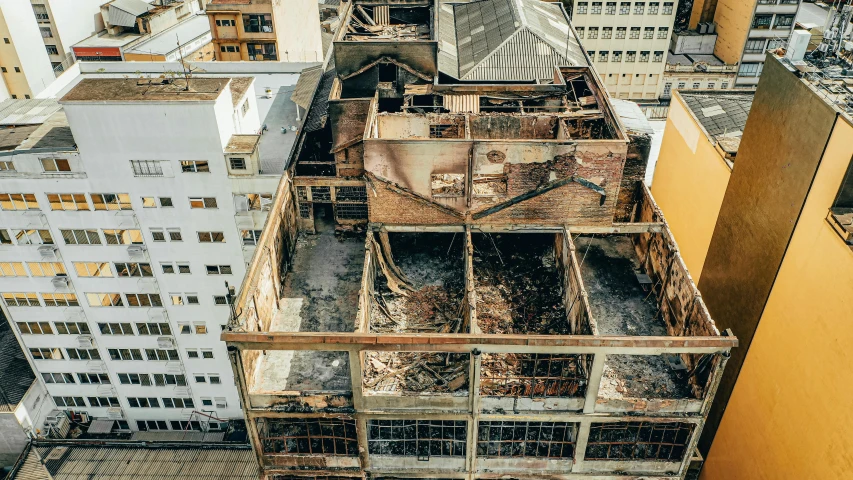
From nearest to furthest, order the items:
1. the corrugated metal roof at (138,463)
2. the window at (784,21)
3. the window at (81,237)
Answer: the window at (81,237)
the corrugated metal roof at (138,463)
the window at (784,21)

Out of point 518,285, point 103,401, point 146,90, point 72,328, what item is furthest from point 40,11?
point 518,285

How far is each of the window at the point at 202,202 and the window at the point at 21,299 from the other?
40.9 feet

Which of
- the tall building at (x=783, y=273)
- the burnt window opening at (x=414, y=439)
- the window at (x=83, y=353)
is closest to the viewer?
the tall building at (x=783, y=273)

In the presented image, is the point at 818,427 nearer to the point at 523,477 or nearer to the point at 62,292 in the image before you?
the point at 523,477

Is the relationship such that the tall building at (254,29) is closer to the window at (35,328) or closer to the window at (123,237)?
the window at (123,237)

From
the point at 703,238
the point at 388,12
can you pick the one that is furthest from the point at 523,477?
the point at 388,12

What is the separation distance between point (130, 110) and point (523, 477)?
2398cm

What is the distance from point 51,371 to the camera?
1593 inches

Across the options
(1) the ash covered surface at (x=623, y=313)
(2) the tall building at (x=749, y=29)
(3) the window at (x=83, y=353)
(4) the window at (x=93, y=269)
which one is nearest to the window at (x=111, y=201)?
(4) the window at (x=93, y=269)

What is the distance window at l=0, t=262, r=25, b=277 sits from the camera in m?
34.9

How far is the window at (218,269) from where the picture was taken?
3550 cm

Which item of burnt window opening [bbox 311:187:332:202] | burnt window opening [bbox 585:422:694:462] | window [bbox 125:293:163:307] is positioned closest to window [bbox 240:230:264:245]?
window [bbox 125:293:163:307]

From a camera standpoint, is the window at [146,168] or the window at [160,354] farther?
the window at [160,354]

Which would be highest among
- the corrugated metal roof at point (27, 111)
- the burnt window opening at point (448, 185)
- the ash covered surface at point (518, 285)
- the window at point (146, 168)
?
the burnt window opening at point (448, 185)
